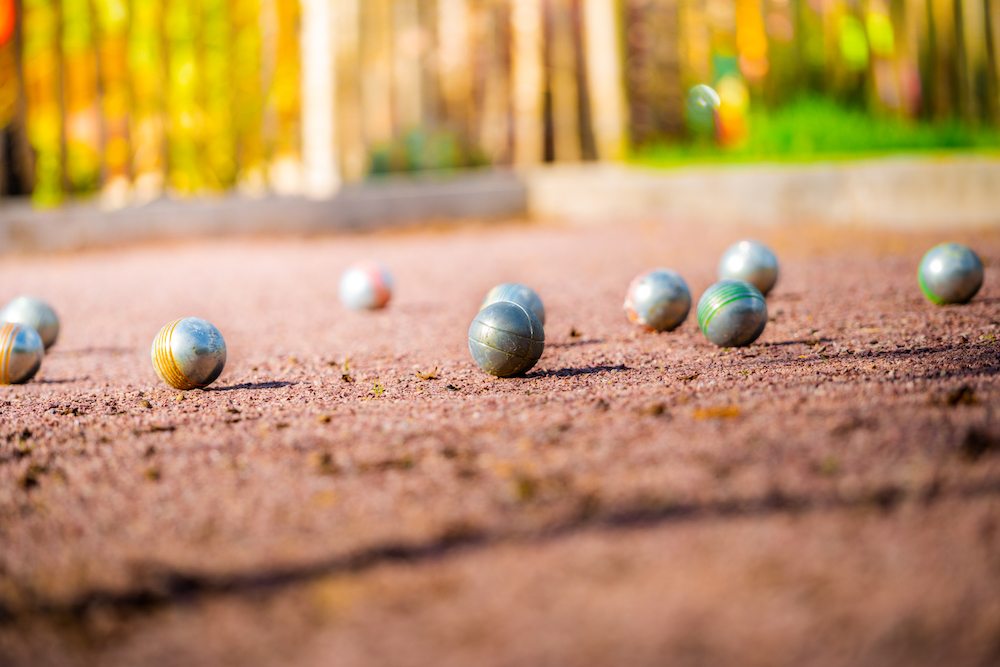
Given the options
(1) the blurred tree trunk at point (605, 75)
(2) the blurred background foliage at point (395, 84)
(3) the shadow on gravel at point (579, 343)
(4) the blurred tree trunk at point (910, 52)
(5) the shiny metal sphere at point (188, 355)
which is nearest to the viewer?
(5) the shiny metal sphere at point (188, 355)

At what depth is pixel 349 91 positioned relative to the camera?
14.2 metres

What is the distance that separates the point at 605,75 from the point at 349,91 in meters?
4.01

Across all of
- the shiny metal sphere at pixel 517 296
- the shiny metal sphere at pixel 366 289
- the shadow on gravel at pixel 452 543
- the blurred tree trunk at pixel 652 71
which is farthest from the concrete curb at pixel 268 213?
the shadow on gravel at pixel 452 543

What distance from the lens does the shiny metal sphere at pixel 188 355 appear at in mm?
4520

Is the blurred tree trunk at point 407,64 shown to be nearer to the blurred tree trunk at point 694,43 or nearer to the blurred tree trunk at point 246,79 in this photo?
the blurred tree trunk at point 246,79

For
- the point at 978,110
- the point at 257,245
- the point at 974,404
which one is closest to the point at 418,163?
the point at 257,245

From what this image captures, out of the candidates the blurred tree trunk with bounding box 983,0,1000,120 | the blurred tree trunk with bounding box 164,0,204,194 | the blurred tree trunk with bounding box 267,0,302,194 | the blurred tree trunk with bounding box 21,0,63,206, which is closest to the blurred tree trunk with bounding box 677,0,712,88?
the blurred tree trunk with bounding box 983,0,1000,120

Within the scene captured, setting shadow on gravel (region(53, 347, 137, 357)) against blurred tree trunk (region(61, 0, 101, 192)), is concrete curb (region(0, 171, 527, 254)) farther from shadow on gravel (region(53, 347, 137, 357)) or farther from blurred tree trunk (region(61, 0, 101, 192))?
shadow on gravel (region(53, 347, 137, 357))

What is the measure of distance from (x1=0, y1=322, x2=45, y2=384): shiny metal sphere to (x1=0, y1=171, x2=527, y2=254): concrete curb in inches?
311

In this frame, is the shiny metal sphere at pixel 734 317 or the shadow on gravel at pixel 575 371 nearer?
the shadow on gravel at pixel 575 371

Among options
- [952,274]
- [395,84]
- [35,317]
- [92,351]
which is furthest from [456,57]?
[952,274]

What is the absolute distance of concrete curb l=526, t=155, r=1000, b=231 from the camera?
969cm

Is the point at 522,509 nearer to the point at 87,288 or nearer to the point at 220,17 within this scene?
the point at 87,288

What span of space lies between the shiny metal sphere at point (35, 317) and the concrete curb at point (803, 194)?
7.91 m
